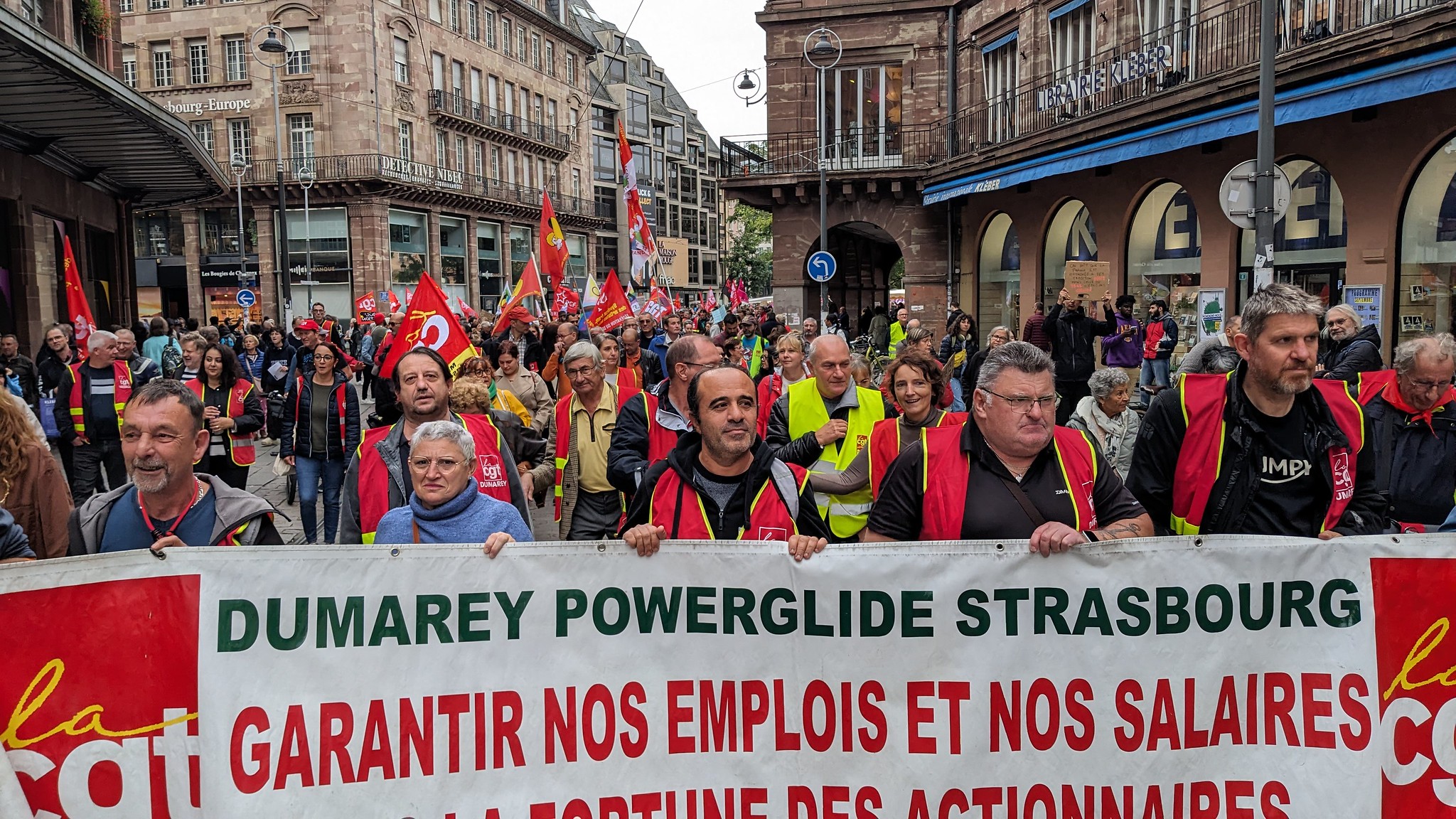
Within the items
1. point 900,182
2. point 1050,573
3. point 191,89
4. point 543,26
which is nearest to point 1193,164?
point 900,182

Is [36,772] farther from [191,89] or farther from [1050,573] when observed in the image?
[191,89]

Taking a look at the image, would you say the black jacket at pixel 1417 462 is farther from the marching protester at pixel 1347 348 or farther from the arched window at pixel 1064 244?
the arched window at pixel 1064 244

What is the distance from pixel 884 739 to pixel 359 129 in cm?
5163

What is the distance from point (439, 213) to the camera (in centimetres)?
5606

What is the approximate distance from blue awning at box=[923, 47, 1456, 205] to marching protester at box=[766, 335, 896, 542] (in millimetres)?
8066

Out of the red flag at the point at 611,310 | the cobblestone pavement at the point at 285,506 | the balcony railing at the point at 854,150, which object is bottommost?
the cobblestone pavement at the point at 285,506

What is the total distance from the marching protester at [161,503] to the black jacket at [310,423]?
4645 mm

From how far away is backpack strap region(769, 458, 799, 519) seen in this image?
12.8 feet

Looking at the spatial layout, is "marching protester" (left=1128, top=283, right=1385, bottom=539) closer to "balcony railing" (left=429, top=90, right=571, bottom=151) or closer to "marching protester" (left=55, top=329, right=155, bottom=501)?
"marching protester" (left=55, top=329, right=155, bottom=501)

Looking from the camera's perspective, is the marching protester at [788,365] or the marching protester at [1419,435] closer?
the marching protester at [1419,435]

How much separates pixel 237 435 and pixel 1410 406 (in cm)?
777

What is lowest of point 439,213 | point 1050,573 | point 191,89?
point 1050,573

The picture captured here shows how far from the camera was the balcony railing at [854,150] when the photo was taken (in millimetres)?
26875

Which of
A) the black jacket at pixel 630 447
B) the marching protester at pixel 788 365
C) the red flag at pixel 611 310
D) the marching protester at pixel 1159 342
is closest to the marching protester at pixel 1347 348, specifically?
the marching protester at pixel 788 365
